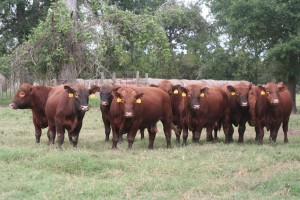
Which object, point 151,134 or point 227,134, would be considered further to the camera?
point 227,134

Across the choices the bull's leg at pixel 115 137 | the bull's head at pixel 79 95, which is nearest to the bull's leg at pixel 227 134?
the bull's leg at pixel 115 137

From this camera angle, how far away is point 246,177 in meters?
8.12

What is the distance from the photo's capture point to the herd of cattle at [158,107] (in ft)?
37.1

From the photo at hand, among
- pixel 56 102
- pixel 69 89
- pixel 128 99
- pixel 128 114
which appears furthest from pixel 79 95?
pixel 128 114

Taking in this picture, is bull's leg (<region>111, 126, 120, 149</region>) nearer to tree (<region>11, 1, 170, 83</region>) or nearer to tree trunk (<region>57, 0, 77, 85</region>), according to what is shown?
tree (<region>11, 1, 170, 83</region>)

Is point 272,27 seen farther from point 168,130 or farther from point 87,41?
point 168,130

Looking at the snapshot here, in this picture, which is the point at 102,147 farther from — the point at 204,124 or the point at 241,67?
the point at 241,67

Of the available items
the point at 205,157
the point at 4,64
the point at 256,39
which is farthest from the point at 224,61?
the point at 205,157

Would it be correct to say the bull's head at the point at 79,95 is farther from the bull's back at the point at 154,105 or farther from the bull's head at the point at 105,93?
the bull's back at the point at 154,105

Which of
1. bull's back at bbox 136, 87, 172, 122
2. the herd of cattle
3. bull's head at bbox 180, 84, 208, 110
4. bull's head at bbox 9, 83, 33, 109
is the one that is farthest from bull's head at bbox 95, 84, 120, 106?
bull's head at bbox 9, 83, 33, 109

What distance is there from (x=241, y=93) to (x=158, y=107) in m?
2.47

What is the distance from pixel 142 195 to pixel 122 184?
0.57m

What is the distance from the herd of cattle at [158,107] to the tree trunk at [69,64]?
344 inches

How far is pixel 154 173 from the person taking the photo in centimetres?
851
